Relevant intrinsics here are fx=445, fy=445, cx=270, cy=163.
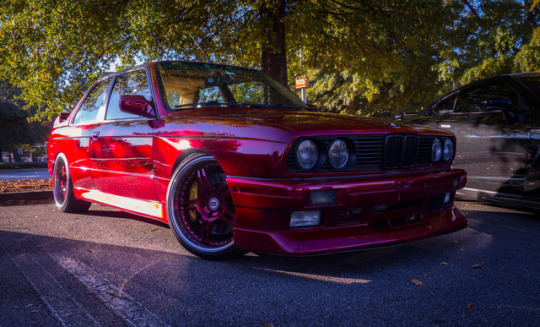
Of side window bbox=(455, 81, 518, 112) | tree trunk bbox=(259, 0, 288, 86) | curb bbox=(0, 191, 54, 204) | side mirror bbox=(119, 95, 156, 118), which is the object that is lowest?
curb bbox=(0, 191, 54, 204)

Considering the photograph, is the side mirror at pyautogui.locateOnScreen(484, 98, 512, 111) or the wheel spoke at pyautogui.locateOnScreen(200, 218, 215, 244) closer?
the wheel spoke at pyautogui.locateOnScreen(200, 218, 215, 244)

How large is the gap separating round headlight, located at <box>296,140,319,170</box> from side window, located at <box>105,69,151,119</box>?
1.64m

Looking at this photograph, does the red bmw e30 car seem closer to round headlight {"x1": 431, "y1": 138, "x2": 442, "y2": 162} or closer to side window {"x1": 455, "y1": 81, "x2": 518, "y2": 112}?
round headlight {"x1": 431, "y1": 138, "x2": 442, "y2": 162}

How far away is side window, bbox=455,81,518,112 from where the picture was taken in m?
4.82

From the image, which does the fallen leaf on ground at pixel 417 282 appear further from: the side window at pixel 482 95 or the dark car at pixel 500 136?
the side window at pixel 482 95

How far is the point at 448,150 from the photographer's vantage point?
351cm

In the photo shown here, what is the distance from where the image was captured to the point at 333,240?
2.64 metres

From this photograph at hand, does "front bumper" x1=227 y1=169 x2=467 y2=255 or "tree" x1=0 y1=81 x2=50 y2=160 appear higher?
"tree" x1=0 y1=81 x2=50 y2=160

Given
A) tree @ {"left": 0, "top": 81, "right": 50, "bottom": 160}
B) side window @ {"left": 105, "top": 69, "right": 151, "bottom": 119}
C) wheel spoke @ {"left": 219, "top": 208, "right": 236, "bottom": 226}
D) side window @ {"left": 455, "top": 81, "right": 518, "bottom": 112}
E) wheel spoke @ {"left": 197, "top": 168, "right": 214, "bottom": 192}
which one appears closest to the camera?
wheel spoke @ {"left": 219, "top": 208, "right": 236, "bottom": 226}

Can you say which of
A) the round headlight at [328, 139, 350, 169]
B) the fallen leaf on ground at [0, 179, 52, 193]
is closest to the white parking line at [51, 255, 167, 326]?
the round headlight at [328, 139, 350, 169]

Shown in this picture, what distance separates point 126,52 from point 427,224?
7.01 meters

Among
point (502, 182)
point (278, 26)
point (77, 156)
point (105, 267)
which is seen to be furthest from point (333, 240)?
point (278, 26)

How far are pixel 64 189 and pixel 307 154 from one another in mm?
3804

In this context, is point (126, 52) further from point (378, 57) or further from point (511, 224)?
point (511, 224)
